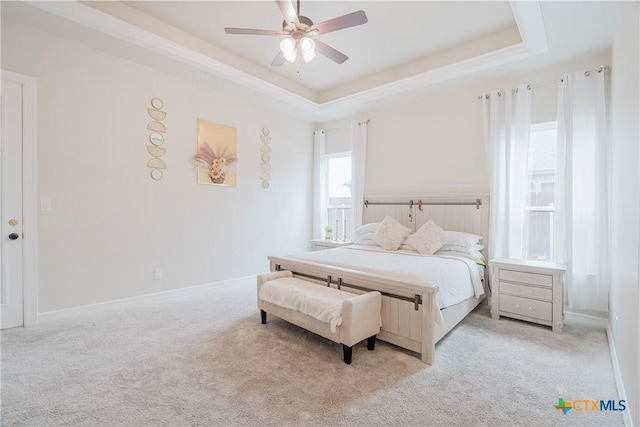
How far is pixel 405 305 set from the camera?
2402mm

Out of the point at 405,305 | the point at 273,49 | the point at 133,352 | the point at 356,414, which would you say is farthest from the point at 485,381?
the point at 273,49

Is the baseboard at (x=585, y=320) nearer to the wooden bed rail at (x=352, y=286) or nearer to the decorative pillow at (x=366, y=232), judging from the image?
the wooden bed rail at (x=352, y=286)

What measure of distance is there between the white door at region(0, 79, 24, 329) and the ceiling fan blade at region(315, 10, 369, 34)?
3.06 metres

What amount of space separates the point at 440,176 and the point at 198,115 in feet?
11.9

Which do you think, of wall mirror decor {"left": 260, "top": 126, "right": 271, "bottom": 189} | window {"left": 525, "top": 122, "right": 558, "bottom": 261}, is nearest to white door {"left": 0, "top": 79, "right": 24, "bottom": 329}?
wall mirror decor {"left": 260, "top": 126, "right": 271, "bottom": 189}

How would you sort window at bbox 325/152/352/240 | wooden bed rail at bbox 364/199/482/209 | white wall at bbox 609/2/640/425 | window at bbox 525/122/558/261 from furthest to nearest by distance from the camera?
window at bbox 325/152/352/240
wooden bed rail at bbox 364/199/482/209
window at bbox 525/122/558/261
white wall at bbox 609/2/640/425

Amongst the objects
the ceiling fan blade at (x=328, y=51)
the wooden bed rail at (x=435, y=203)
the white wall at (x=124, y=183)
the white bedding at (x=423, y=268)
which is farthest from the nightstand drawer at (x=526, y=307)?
the white wall at (x=124, y=183)

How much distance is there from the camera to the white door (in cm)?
282

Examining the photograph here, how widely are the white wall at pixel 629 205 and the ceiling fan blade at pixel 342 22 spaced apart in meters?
1.69

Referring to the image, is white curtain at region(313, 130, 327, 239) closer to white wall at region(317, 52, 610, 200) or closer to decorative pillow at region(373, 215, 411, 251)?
white wall at region(317, 52, 610, 200)

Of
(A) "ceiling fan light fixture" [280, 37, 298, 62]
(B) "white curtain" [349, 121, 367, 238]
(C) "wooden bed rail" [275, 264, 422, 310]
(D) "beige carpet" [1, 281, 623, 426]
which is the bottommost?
(D) "beige carpet" [1, 281, 623, 426]

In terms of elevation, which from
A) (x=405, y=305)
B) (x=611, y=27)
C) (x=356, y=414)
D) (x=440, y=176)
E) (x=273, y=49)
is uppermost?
(x=273, y=49)

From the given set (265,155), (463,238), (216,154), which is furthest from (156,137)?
(463,238)

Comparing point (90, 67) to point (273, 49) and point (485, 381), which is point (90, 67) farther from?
point (485, 381)
